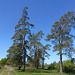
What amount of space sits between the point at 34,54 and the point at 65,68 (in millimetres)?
19217

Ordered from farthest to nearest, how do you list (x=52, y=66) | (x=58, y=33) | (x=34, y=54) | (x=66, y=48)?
(x=52, y=66) < (x=34, y=54) < (x=58, y=33) < (x=66, y=48)

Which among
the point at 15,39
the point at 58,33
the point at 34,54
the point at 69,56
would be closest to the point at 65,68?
the point at 69,56

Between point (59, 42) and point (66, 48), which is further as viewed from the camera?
point (59, 42)

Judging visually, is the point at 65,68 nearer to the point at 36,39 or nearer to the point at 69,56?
the point at 69,56

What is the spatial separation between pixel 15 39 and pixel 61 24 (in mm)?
12524

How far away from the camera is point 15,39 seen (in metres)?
27.3

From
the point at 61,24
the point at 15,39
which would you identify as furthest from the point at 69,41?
the point at 15,39

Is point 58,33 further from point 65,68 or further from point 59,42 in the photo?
point 65,68

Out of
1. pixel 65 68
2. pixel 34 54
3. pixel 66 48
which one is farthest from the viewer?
pixel 34 54

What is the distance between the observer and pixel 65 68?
28312 millimetres

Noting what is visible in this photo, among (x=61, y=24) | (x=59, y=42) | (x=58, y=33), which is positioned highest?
(x=61, y=24)

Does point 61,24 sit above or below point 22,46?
above

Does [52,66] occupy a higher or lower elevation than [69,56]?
lower

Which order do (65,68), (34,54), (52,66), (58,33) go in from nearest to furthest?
(58,33) < (65,68) < (34,54) < (52,66)
